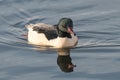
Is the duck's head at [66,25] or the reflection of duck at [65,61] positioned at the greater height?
the duck's head at [66,25]

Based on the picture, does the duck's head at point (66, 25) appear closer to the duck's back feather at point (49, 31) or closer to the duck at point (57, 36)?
the duck at point (57, 36)

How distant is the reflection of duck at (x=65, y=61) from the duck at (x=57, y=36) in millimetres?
285

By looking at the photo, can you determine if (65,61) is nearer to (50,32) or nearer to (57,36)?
(57,36)

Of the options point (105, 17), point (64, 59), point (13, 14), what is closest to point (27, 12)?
point (13, 14)

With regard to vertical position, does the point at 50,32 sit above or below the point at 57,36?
above

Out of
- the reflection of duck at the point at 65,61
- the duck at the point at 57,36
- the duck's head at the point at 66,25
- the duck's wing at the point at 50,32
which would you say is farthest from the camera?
the duck's wing at the point at 50,32

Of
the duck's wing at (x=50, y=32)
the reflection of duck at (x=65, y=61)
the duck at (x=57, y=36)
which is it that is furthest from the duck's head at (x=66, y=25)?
the reflection of duck at (x=65, y=61)

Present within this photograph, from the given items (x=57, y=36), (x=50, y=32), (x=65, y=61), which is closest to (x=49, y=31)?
(x=50, y=32)

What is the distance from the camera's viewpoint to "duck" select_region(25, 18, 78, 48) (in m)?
17.9

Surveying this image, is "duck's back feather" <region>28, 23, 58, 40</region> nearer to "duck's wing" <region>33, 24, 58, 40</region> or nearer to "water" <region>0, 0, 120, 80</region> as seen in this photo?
"duck's wing" <region>33, 24, 58, 40</region>

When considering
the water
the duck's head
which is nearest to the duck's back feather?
the duck's head

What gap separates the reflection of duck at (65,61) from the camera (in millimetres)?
16281

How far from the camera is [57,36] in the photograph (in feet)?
59.8

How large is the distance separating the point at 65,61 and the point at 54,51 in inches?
38.9
